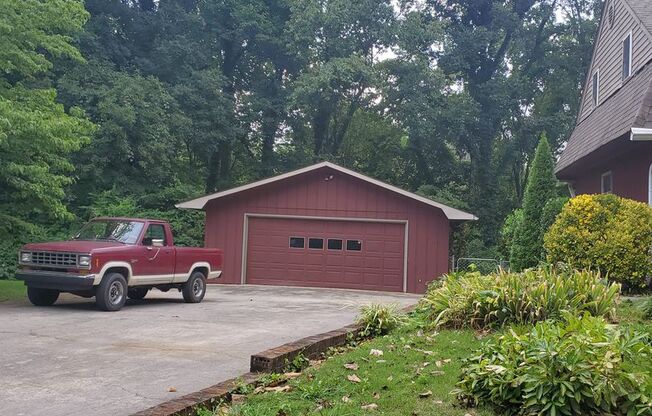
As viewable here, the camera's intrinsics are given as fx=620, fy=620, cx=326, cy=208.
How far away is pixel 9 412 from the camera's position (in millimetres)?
4852

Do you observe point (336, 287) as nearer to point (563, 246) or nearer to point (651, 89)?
point (563, 246)

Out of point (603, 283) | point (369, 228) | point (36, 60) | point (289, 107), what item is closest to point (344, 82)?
point (289, 107)

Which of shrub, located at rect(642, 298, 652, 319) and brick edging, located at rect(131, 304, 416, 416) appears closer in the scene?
brick edging, located at rect(131, 304, 416, 416)

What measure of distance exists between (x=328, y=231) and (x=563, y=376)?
1698 cm

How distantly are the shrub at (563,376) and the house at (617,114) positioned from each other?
25.3ft

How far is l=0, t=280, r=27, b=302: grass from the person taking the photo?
13.6 m

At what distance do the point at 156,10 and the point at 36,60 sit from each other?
858 inches

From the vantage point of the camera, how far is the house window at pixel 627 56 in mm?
15141

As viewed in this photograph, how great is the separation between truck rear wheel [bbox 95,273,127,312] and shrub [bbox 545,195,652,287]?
8.18m

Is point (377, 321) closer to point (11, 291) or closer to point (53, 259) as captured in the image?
point (53, 259)

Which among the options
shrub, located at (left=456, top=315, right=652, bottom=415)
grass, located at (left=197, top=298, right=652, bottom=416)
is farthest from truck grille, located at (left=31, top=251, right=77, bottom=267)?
shrub, located at (left=456, top=315, right=652, bottom=415)

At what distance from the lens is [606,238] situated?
424 inches

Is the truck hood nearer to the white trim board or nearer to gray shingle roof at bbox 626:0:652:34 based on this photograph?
the white trim board

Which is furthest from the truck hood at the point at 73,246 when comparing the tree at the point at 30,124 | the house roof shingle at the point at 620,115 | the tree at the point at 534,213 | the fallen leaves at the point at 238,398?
the tree at the point at 534,213
